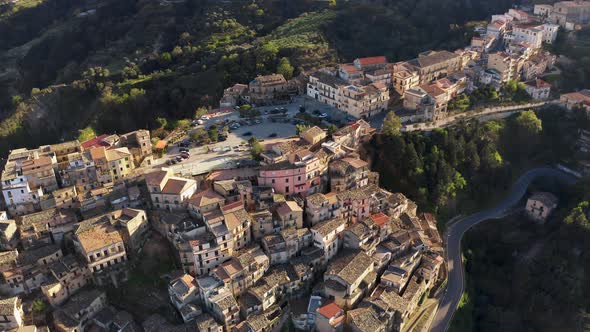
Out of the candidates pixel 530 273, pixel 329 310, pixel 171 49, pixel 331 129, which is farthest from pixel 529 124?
pixel 171 49

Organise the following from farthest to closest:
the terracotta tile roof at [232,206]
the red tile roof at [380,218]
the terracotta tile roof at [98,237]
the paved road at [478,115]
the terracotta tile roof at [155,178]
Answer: the paved road at [478,115] → the red tile roof at [380,218] → the terracotta tile roof at [155,178] → the terracotta tile roof at [232,206] → the terracotta tile roof at [98,237]

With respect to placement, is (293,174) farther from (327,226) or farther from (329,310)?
(329,310)

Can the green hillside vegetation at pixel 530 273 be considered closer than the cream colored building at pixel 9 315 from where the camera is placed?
No

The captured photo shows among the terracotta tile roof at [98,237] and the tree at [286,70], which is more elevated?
the tree at [286,70]

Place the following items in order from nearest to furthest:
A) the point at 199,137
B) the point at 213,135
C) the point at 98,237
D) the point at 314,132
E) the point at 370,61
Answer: the point at 98,237
the point at 314,132
the point at 213,135
the point at 199,137
the point at 370,61

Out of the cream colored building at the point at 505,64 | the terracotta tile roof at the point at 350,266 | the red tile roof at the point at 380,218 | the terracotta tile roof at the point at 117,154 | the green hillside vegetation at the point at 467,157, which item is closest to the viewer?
the terracotta tile roof at the point at 350,266

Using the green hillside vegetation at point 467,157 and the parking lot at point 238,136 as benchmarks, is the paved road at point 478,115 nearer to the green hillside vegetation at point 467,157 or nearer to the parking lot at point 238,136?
the green hillside vegetation at point 467,157

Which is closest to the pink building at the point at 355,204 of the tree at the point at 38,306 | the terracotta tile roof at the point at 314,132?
the terracotta tile roof at the point at 314,132
